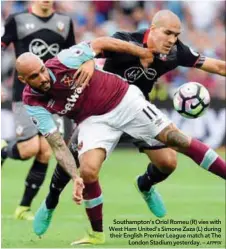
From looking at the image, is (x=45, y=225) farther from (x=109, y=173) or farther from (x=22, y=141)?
(x=109, y=173)

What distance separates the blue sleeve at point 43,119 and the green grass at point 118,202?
3.39ft

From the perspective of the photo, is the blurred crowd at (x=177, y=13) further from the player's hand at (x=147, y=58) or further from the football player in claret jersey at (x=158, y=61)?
the player's hand at (x=147, y=58)

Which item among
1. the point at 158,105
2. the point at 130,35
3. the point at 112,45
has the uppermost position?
the point at 130,35

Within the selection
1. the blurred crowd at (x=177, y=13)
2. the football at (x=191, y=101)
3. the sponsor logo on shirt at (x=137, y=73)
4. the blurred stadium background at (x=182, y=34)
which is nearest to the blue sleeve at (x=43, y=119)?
the sponsor logo on shirt at (x=137, y=73)

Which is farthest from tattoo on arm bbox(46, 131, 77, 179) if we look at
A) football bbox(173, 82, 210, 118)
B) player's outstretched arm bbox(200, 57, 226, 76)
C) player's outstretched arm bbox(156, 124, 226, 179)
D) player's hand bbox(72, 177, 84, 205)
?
player's outstretched arm bbox(200, 57, 226, 76)

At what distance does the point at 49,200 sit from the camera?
32.1 feet

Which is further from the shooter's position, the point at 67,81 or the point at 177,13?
the point at 177,13

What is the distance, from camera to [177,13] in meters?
20.4

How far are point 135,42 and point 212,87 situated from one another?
33.0 ft

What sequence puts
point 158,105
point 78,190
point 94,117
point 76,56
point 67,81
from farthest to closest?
1. point 158,105
2. point 94,117
3. point 76,56
4. point 67,81
5. point 78,190

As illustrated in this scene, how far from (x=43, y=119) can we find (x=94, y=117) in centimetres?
60

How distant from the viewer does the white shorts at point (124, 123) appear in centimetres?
934

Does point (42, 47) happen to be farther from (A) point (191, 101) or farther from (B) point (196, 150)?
(B) point (196, 150)

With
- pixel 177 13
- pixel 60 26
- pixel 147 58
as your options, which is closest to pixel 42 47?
pixel 60 26
